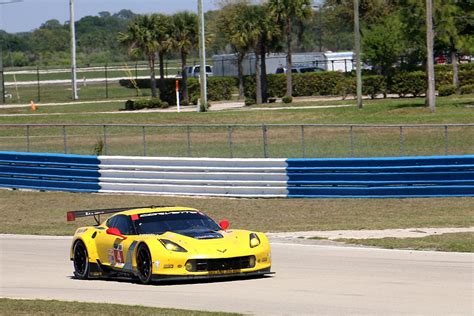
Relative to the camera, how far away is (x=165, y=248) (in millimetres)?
14203

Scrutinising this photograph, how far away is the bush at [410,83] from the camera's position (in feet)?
196

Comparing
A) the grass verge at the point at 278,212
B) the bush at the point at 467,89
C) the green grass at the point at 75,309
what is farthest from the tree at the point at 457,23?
the green grass at the point at 75,309

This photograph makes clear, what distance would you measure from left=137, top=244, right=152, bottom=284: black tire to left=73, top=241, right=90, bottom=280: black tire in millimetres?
1423

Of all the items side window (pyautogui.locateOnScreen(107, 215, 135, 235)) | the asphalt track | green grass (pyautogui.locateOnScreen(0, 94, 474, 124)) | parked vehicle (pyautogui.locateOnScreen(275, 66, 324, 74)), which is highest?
parked vehicle (pyautogui.locateOnScreen(275, 66, 324, 74))

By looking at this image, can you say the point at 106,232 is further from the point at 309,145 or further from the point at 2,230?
the point at 309,145

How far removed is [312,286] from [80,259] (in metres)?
4.04

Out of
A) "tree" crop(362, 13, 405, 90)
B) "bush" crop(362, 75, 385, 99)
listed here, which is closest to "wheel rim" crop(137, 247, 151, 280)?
"bush" crop(362, 75, 385, 99)

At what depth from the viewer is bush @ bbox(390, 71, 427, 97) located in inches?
2355

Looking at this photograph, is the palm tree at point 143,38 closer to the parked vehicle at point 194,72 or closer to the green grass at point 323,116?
the parked vehicle at point 194,72

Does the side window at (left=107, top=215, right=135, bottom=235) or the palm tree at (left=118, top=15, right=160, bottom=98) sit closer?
the side window at (left=107, top=215, right=135, bottom=235)

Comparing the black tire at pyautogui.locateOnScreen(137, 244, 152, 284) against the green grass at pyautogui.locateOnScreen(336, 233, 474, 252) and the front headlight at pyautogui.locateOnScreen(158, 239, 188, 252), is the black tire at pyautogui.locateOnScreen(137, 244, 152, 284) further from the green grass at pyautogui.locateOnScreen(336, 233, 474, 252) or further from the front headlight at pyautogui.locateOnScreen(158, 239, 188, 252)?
the green grass at pyautogui.locateOnScreen(336, 233, 474, 252)

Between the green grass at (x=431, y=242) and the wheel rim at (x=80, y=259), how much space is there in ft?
17.8

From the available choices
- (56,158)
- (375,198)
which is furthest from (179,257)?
(56,158)

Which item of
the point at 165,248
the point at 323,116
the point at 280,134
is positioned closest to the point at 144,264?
the point at 165,248
